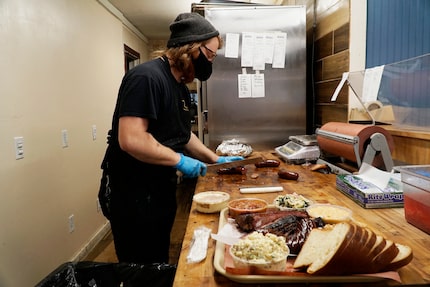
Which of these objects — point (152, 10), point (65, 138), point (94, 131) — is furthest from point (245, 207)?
point (152, 10)

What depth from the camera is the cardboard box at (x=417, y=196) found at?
1.01m

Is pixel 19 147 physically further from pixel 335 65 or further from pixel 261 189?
pixel 335 65

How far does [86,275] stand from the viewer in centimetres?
148

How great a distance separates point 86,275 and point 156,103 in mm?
849

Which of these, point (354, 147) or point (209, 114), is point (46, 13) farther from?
point (354, 147)

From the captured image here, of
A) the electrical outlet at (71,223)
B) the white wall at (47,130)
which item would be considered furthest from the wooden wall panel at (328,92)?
the electrical outlet at (71,223)

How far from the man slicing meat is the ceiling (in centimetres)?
206

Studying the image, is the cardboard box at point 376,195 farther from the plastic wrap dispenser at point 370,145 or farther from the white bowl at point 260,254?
the white bowl at point 260,254

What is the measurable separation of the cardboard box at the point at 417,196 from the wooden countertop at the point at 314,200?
29 millimetres

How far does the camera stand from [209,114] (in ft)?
9.05

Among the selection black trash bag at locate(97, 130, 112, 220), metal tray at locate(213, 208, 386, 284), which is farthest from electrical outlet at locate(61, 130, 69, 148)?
metal tray at locate(213, 208, 386, 284)

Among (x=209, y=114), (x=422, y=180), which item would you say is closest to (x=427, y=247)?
(x=422, y=180)

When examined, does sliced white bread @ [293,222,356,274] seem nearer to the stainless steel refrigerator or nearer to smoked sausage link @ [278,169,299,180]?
smoked sausage link @ [278,169,299,180]

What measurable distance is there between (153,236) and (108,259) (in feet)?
4.88
